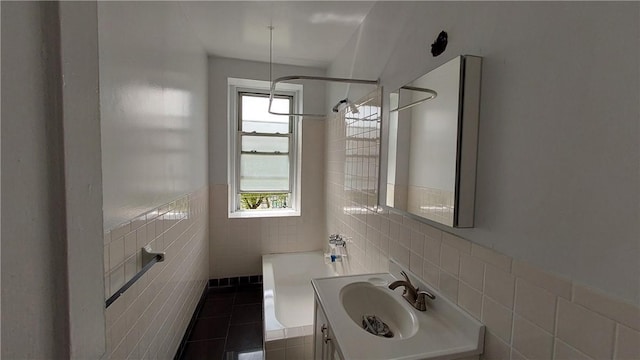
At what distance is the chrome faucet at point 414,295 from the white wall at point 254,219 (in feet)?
6.17

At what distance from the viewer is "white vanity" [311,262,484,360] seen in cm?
91

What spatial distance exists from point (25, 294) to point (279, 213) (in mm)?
2838

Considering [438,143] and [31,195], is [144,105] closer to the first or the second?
[31,195]

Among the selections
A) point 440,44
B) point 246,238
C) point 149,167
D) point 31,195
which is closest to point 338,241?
point 246,238

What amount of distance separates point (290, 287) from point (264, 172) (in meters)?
1.33

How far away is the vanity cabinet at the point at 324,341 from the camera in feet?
3.48

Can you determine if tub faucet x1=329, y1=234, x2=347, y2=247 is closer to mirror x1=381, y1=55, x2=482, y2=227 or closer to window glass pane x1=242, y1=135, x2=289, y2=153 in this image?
mirror x1=381, y1=55, x2=482, y2=227

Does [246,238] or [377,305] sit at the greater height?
[377,305]

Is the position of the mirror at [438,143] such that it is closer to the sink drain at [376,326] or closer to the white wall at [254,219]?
the sink drain at [376,326]

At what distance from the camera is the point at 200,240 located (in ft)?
7.98

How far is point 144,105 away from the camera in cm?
126

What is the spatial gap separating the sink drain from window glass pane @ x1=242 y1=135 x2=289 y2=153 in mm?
2281

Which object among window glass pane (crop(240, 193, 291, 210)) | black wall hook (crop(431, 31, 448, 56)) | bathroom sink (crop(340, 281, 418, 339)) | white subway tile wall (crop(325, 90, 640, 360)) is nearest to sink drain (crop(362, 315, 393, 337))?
bathroom sink (crop(340, 281, 418, 339))

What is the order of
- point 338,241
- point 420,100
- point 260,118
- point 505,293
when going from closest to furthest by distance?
point 505,293
point 420,100
point 338,241
point 260,118
